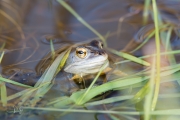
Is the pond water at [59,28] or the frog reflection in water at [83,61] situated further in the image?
the pond water at [59,28]

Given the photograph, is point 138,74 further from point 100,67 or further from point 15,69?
point 15,69

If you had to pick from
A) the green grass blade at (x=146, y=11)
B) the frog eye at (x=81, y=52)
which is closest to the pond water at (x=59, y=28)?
the green grass blade at (x=146, y=11)

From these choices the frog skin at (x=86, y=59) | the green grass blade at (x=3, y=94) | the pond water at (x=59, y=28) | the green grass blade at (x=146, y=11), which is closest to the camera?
the green grass blade at (x=3, y=94)

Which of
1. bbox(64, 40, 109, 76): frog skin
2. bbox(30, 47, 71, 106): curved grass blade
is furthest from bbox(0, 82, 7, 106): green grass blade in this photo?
bbox(64, 40, 109, 76): frog skin

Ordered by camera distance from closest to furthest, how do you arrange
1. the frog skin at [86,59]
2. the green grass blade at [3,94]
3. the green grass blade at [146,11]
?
the green grass blade at [3,94] < the frog skin at [86,59] < the green grass blade at [146,11]

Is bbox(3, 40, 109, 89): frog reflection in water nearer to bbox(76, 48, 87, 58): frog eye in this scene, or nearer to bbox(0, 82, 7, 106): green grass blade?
bbox(76, 48, 87, 58): frog eye

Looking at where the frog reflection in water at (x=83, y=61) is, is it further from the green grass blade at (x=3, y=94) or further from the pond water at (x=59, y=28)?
the green grass blade at (x=3, y=94)
